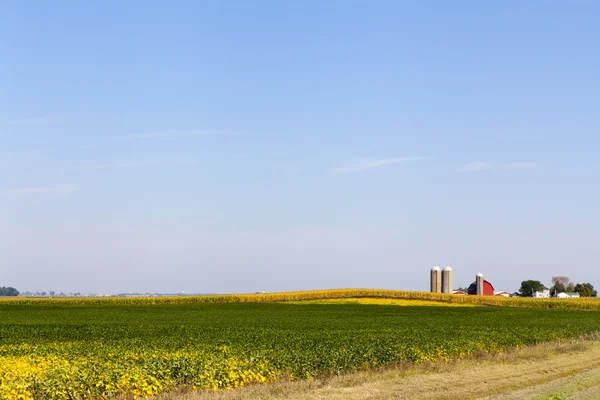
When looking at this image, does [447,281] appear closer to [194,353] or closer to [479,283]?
[479,283]

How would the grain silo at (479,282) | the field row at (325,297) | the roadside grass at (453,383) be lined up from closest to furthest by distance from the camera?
the roadside grass at (453,383)
the field row at (325,297)
the grain silo at (479,282)

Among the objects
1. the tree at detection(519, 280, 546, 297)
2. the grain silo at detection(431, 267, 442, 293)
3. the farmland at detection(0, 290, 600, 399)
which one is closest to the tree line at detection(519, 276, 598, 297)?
the tree at detection(519, 280, 546, 297)

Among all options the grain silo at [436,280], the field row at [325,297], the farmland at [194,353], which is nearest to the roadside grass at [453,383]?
the farmland at [194,353]

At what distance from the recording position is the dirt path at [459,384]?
20.7 metres

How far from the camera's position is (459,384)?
2312 cm

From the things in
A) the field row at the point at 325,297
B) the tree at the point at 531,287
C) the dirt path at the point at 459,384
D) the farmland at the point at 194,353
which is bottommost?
the dirt path at the point at 459,384

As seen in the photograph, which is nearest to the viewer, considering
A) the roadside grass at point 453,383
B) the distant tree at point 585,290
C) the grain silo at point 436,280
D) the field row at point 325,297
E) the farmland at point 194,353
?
the farmland at point 194,353

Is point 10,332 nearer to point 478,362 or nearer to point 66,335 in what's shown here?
point 66,335

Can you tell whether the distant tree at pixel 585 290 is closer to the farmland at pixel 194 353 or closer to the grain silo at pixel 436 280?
the grain silo at pixel 436 280

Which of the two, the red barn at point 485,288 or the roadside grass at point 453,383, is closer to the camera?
the roadside grass at point 453,383

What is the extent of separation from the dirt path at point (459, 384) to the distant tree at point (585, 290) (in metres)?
162

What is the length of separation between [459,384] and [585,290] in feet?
564

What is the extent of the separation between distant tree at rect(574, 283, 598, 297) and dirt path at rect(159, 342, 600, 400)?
531ft

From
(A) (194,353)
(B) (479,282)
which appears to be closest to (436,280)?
(B) (479,282)
